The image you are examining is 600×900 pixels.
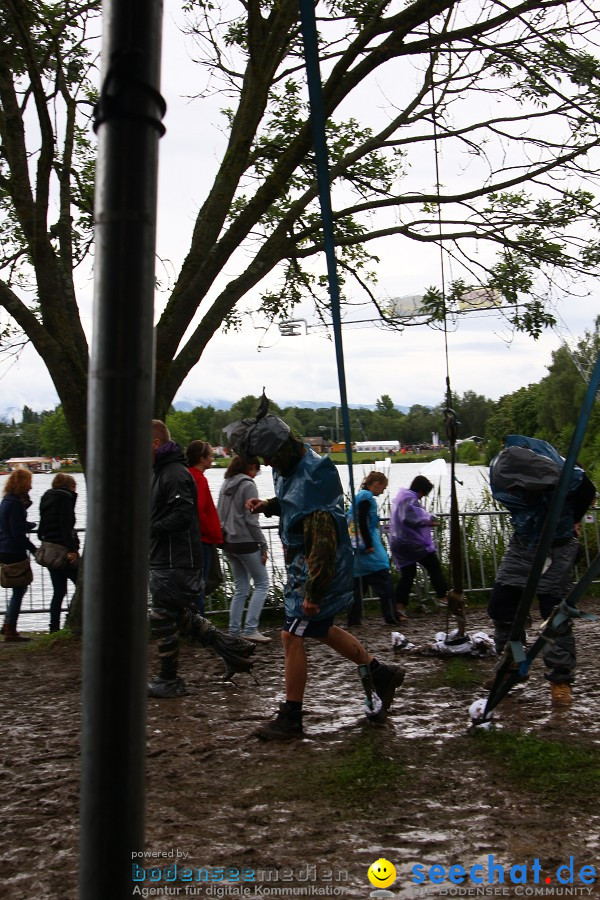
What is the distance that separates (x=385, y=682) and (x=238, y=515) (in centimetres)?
339

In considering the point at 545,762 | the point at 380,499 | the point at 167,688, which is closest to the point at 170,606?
the point at 167,688

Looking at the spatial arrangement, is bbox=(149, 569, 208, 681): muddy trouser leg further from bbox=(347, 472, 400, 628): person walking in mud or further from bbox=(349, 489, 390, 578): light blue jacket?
bbox=(349, 489, 390, 578): light blue jacket

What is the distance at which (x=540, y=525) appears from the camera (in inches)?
234

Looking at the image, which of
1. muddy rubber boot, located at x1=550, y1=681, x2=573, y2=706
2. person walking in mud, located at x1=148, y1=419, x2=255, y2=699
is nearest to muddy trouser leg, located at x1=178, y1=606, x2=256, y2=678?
person walking in mud, located at x1=148, y1=419, x2=255, y2=699

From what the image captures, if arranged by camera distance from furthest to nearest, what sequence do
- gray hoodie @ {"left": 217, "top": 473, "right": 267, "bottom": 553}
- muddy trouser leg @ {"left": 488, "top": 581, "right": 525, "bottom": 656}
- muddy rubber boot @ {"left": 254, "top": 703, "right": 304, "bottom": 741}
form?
1. gray hoodie @ {"left": 217, "top": 473, "right": 267, "bottom": 553}
2. muddy trouser leg @ {"left": 488, "top": 581, "right": 525, "bottom": 656}
3. muddy rubber boot @ {"left": 254, "top": 703, "right": 304, "bottom": 741}

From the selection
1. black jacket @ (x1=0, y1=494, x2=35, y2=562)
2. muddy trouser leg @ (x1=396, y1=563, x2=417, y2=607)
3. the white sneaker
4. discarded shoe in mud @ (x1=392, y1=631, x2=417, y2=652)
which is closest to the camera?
discarded shoe in mud @ (x1=392, y1=631, x2=417, y2=652)

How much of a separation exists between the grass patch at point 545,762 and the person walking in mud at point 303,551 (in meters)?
0.83

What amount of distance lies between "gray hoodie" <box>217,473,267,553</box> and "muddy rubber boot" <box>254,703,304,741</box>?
336 cm

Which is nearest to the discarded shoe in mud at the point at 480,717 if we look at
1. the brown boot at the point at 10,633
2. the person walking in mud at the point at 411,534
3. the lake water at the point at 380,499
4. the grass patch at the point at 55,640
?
the person walking in mud at the point at 411,534

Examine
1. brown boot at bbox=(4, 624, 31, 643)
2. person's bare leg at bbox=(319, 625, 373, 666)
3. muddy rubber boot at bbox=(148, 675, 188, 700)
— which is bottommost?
brown boot at bbox=(4, 624, 31, 643)

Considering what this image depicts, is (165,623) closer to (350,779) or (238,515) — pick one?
(238,515)

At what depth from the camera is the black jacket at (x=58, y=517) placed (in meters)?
9.91

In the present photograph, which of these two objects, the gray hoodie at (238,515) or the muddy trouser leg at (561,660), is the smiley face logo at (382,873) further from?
the gray hoodie at (238,515)

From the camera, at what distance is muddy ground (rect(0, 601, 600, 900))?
3486 millimetres
